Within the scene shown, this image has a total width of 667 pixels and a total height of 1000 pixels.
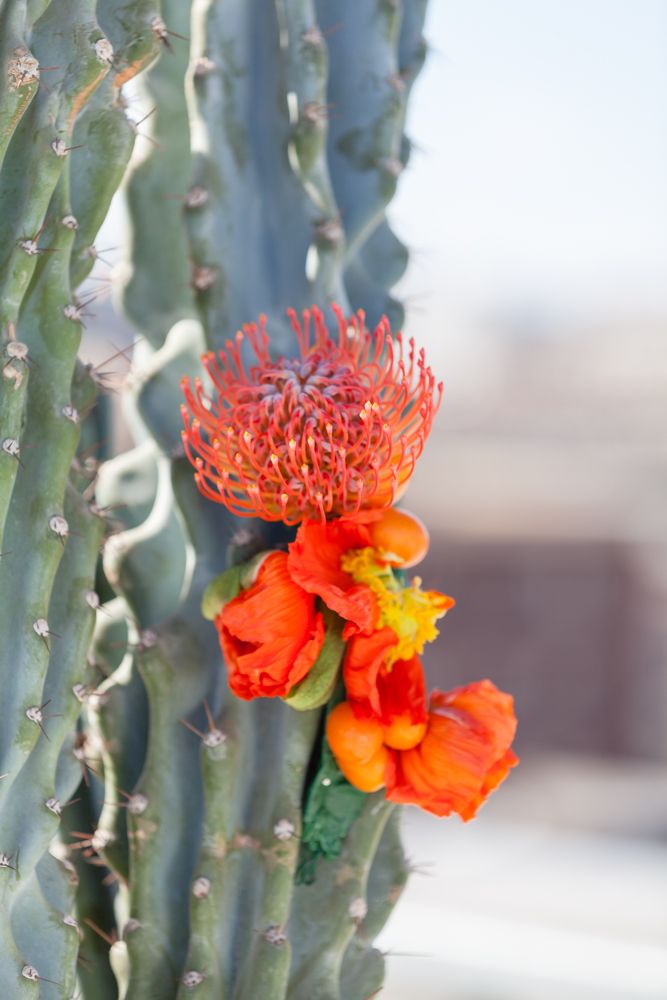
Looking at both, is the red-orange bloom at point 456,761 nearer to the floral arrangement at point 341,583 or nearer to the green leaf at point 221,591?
the floral arrangement at point 341,583

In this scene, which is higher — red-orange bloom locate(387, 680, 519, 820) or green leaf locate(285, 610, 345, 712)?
green leaf locate(285, 610, 345, 712)

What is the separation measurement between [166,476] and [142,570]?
8 centimetres

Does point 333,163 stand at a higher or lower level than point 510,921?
higher

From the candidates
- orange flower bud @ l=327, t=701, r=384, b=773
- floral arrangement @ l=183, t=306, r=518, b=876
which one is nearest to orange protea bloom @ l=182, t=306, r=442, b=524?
floral arrangement @ l=183, t=306, r=518, b=876

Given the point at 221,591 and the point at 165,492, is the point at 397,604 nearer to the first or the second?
the point at 221,591

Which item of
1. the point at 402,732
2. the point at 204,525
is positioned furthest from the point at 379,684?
the point at 204,525

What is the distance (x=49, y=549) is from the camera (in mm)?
764

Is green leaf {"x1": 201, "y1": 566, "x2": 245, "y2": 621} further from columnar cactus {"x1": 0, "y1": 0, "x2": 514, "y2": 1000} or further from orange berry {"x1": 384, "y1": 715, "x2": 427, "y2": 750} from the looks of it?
orange berry {"x1": 384, "y1": 715, "x2": 427, "y2": 750}

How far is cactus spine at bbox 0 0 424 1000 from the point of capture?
0.75 metres

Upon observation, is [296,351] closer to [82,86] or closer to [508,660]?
[82,86]

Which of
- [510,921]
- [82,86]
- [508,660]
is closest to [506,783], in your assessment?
[508,660]

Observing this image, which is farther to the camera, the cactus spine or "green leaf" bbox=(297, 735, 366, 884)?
"green leaf" bbox=(297, 735, 366, 884)

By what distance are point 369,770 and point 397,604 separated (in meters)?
0.11

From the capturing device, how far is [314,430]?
0.78 meters
